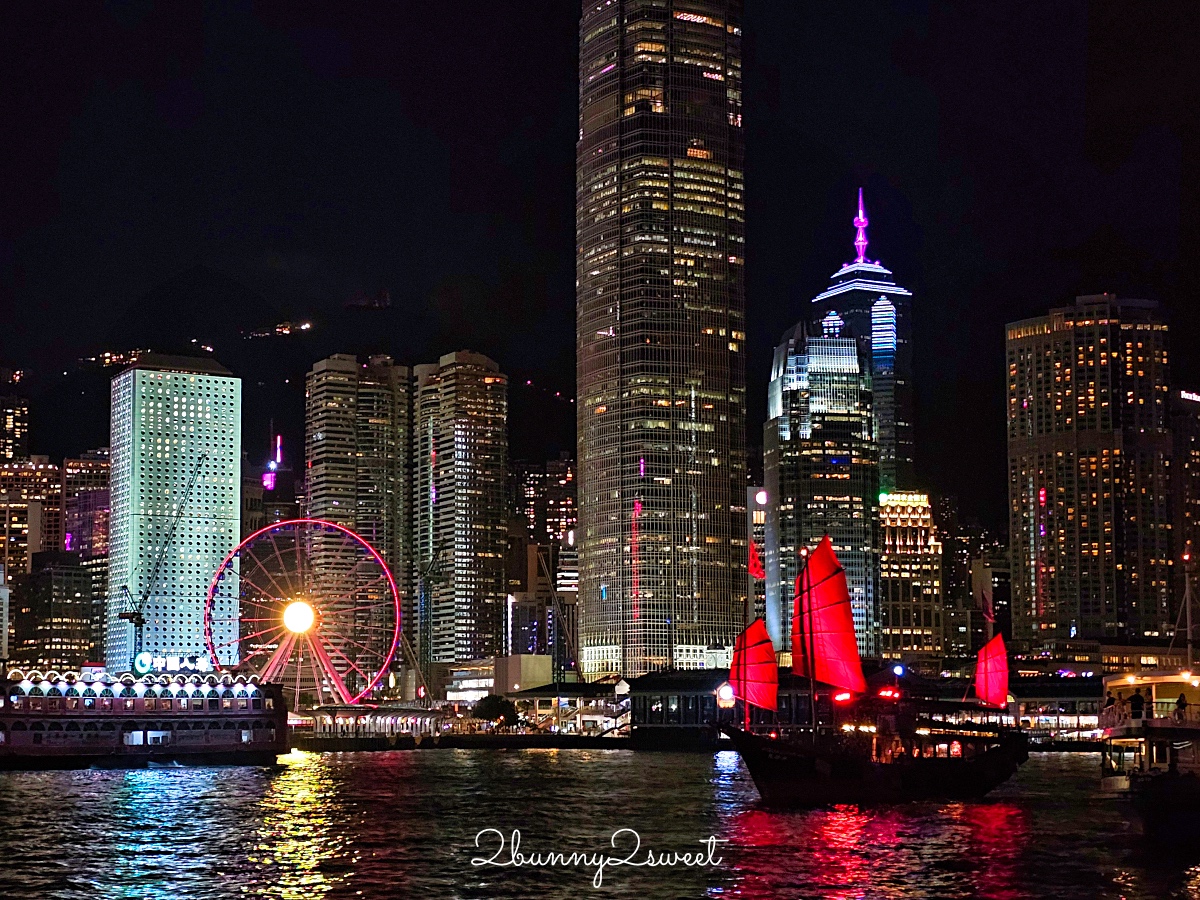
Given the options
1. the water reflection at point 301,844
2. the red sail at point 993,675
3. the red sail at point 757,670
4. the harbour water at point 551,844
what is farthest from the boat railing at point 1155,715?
the red sail at point 993,675

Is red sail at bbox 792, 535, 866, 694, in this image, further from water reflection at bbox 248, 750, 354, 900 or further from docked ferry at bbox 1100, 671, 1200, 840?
water reflection at bbox 248, 750, 354, 900

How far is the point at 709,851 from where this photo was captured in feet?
306

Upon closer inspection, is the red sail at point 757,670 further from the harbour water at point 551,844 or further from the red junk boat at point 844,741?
the harbour water at point 551,844

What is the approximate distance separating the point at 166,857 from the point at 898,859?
1520 inches

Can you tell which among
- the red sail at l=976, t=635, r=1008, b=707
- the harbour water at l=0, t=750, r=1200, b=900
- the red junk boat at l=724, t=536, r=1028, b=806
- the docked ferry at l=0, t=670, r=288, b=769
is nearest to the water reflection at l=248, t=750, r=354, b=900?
the harbour water at l=0, t=750, r=1200, b=900

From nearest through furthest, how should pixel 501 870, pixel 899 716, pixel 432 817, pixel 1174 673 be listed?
pixel 501 870 → pixel 1174 673 → pixel 432 817 → pixel 899 716

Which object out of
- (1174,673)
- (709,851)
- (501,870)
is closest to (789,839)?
(709,851)

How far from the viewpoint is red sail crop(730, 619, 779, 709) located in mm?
136875

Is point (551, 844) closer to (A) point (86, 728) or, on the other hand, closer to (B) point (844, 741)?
(B) point (844, 741)

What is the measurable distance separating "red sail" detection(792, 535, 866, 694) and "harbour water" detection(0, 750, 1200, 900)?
441 inches

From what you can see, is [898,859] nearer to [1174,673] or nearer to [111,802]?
[1174,673]

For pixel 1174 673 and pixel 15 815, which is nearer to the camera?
pixel 1174 673

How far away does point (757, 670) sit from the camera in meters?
138

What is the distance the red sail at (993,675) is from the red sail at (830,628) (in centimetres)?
4311
